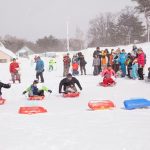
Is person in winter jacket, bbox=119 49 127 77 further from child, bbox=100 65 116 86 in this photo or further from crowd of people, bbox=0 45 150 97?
child, bbox=100 65 116 86

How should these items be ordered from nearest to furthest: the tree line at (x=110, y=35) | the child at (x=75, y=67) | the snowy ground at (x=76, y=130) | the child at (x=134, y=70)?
the snowy ground at (x=76, y=130), the child at (x=134, y=70), the child at (x=75, y=67), the tree line at (x=110, y=35)

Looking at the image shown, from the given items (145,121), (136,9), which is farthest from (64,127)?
(136,9)

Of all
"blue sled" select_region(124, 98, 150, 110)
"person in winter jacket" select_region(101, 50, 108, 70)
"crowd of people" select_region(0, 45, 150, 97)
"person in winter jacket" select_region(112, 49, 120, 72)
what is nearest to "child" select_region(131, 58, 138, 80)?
"crowd of people" select_region(0, 45, 150, 97)

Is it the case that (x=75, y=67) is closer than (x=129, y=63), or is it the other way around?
(x=129, y=63)

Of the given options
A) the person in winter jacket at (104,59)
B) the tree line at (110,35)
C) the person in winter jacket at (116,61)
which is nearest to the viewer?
the person in winter jacket at (116,61)

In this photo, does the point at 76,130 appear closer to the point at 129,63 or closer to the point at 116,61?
the point at 129,63

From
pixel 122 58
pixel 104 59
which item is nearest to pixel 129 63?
pixel 122 58

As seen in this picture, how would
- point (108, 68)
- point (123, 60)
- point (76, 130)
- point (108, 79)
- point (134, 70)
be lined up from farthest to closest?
point (123, 60) < point (134, 70) < point (108, 68) < point (108, 79) < point (76, 130)

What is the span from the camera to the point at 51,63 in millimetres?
35750

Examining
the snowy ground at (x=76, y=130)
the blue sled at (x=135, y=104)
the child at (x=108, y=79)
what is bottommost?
the snowy ground at (x=76, y=130)

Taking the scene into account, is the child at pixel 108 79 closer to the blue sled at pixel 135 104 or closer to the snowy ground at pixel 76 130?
the snowy ground at pixel 76 130

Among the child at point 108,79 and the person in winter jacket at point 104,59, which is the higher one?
the person in winter jacket at point 104,59

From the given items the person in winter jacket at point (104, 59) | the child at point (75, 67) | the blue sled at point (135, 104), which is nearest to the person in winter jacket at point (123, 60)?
the person in winter jacket at point (104, 59)

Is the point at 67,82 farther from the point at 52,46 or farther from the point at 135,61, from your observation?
the point at 52,46
